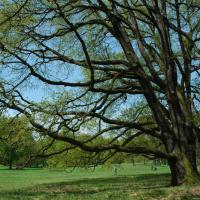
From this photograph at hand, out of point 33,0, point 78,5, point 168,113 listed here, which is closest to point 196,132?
point 168,113

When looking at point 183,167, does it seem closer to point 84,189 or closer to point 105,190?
point 105,190

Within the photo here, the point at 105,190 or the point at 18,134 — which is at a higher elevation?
the point at 18,134

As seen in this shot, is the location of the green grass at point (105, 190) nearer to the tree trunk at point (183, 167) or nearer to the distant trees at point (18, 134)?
the tree trunk at point (183, 167)

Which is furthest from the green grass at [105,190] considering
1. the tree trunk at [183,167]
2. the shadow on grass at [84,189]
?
the tree trunk at [183,167]

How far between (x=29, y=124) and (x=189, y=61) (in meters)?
9.10

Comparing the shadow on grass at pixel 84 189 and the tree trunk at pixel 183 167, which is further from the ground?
the tree trunk at pixel 183 167

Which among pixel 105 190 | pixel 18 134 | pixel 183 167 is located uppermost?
pixel 18 134

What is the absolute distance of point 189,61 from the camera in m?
24.1

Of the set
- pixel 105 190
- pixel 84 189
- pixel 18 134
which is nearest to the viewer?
pixel 18 134

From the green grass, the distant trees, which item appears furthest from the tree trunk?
the distant trees

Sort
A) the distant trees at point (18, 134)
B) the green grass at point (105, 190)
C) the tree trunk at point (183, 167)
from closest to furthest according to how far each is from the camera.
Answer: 1. the green grass at point (105, 190)
2. the distant trees at point (18, 134)
3. the tree trunk at point (183, 167)

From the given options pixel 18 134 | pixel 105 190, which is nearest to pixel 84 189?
pixel 105 190

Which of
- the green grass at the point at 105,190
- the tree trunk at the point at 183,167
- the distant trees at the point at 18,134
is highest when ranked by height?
the distant trees at the point at 18,134

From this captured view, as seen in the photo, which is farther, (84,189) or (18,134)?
(84,189)
